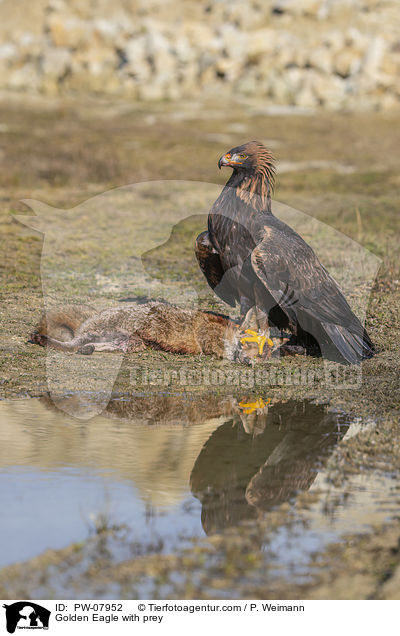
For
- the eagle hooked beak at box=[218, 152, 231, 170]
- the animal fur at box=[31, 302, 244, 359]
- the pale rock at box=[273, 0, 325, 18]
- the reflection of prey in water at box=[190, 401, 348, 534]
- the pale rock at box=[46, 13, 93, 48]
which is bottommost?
the animal fur at box=[31, 302, 244, 359]

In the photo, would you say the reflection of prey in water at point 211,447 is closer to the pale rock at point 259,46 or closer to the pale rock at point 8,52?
the pale rock at point 259,46

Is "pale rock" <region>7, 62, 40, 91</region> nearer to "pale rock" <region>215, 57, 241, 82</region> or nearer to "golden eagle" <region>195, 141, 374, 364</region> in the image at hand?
"pale rock" <region>215, 57, 241, 82</region>

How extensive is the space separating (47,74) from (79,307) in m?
25.5

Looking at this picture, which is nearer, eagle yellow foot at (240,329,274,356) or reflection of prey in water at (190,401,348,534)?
reflection of prey in water at (190,401,348,534)

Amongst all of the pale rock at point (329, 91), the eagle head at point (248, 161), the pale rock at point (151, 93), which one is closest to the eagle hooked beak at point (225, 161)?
the eagle head at point (248, 161)

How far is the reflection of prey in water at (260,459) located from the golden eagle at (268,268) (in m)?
1.28

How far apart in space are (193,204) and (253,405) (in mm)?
9525

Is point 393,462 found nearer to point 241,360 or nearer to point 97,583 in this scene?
point 97,583

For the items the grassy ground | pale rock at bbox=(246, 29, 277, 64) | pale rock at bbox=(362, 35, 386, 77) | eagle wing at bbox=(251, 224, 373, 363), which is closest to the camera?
the grassy ground

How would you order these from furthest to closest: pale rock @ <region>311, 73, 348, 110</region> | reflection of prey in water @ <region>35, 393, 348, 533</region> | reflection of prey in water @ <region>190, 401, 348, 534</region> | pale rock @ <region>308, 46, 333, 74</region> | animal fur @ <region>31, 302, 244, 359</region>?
pale rock @ <region>308, 46, 333, 74</region>
pale rock @ <region>311, 73, 348, 110</region>
animal fur @ <region>31, 302, 244, 359</region>
reflection of prey in water @ <region>35, 393, 348, 533</region>
reflection of prey in water @ <region>190, 401, 348, 534</region>

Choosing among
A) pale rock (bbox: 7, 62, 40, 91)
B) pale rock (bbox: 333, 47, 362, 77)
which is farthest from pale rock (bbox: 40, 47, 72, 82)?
pale rock (bbox: 333, 47, 362, 77)

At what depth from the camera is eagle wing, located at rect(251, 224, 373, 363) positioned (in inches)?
278

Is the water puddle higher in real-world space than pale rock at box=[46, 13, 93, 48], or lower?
lower

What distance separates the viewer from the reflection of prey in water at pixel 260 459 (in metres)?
4.39
